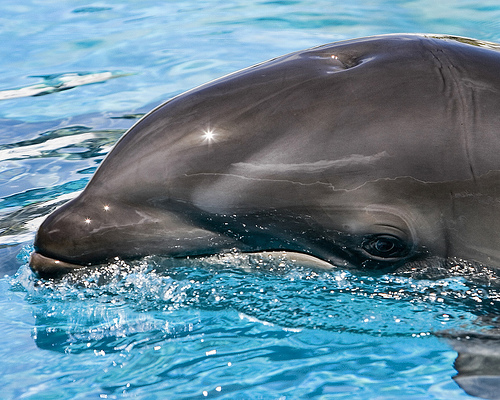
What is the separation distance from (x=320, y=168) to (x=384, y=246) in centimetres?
60

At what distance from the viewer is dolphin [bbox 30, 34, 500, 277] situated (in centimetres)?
386

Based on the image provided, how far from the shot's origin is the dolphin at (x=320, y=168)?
386cm

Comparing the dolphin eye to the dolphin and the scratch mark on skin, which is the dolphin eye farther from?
the scratch mark on skin

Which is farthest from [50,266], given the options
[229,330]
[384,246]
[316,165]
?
[384,246]

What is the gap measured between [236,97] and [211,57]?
7.94 meters

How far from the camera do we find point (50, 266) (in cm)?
436

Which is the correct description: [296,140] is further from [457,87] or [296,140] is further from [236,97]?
[457,87]

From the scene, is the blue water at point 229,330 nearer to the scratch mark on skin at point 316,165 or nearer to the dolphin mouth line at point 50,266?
the dolphin mouth line at point 50,266

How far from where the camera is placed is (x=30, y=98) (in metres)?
10.4

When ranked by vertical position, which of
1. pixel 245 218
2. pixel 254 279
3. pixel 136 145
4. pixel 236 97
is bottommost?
pixel 254 279

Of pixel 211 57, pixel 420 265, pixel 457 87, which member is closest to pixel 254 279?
pixel 420 265

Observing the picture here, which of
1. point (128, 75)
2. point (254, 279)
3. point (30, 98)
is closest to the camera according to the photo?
point (254, 279)

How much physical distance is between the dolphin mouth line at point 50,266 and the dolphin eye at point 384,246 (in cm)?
163

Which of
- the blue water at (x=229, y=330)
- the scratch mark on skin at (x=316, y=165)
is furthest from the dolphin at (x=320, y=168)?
the blue water at (x=229, y=330)
